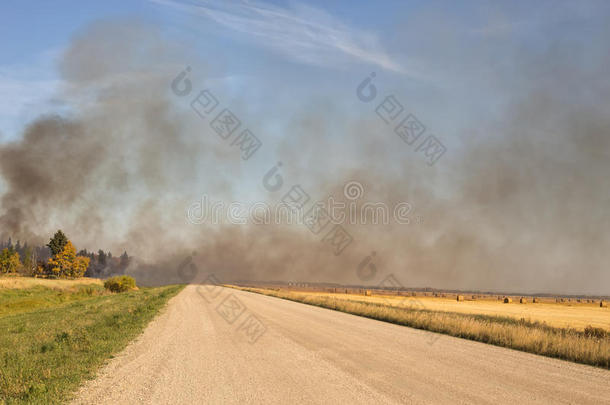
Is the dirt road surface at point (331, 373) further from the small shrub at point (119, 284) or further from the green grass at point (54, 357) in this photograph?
the small shrub at point (119, 284)

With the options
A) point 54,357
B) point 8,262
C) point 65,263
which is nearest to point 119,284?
point 65,263

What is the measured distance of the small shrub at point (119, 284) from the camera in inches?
3014

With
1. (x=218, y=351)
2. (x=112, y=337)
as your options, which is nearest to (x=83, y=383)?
(x=218, y=351)

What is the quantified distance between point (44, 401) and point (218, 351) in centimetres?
635

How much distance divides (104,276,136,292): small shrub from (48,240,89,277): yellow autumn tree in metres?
45.8

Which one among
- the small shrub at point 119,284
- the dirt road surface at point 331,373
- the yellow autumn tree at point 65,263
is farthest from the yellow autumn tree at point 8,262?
the dirt road surface at point 331,373

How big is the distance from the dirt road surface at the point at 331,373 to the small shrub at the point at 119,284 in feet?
219

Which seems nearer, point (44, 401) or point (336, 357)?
point (44, 401)

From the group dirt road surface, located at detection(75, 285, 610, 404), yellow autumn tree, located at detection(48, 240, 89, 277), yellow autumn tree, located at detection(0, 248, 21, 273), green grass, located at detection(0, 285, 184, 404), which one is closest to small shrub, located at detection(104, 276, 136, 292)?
yellow autumn tree, located at detection(48, 240, 89, 277)

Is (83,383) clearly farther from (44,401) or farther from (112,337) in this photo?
(112,337)

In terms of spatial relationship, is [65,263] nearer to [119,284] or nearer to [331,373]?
[119,284]

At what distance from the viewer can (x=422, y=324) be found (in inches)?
891

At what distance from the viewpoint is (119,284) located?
77625 mm

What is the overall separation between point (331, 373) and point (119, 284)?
76.6 metres
